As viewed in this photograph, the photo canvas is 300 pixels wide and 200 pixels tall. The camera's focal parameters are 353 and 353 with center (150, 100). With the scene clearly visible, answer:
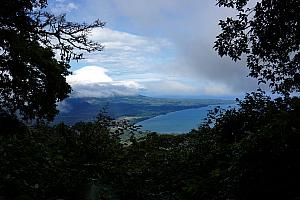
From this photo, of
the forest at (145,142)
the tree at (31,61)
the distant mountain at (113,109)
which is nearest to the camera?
the forest at (145,142)

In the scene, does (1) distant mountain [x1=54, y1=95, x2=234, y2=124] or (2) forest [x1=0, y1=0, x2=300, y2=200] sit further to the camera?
(1) distant mountain [x1=54, y1=95, x2=234, y2=124]

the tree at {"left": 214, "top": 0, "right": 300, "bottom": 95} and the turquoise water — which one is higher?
the tree at {"left": 214, "top": 0, "right": 300, "bottom": 95}

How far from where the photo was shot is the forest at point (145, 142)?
21.4 ft

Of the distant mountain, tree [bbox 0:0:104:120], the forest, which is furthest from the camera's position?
the distant mountain

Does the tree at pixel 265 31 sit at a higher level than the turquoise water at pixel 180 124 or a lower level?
higher

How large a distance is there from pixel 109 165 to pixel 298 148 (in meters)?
7.29

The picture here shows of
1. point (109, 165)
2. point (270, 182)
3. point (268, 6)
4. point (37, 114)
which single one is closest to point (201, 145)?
point (109, 165)

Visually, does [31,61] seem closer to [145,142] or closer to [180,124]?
[145,142]

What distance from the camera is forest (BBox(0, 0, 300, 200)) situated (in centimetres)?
654

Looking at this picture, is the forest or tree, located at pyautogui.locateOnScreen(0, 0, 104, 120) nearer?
the forest

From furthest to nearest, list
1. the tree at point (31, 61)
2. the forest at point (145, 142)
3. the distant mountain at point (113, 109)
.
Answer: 1. the distant mountain at point (113, 109)
2. the tree at point (31, 61)
3. the forest at point (145, 142)

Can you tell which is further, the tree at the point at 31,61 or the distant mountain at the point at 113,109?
the distant mountain at the point at 113,109

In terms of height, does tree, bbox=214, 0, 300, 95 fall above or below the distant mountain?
above

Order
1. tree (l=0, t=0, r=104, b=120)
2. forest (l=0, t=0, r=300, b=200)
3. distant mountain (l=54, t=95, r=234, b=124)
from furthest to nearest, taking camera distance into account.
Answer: distant mountain (l=54, t=95, r=234, b=124), tree (l=0, t=0, r=104, b=120), forest (l=0, t=0, r=300, b=200)
